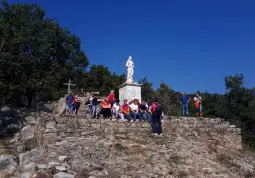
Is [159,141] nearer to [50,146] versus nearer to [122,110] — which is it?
[122,110]

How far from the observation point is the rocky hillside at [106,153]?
7262 mm

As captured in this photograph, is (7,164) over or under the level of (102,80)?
under

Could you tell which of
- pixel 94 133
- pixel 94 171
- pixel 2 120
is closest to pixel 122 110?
pixel 94 133

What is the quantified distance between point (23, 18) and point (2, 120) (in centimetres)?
1643

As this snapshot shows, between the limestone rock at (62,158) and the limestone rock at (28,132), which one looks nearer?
the limestone rock at (62,158)

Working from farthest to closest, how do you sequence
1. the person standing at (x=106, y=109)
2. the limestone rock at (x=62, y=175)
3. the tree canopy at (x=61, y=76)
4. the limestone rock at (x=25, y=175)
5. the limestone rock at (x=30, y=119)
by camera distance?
the tree canopy at (x=61, y=76) → the limestone rock at (x=30, y=119) → the person standing at (x=106, y=109) → the limestone rock at (x=25, y=175) → the limestone rock at (x=62, y=175)

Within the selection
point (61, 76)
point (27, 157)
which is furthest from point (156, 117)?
point (61, 76)

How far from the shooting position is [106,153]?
843 cm

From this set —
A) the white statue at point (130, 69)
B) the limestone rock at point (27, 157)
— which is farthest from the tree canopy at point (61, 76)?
the limestone rock at point (27, 157)

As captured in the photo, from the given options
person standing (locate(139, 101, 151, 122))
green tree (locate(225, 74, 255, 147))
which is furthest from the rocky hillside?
green tree (locate(225, 74, 255, 147))

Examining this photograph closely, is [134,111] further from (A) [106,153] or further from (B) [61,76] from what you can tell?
(B) [61,76]

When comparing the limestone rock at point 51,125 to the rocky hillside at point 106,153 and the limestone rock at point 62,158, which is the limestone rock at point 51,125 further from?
the limestone rock at point 62,158

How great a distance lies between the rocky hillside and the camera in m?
7.26

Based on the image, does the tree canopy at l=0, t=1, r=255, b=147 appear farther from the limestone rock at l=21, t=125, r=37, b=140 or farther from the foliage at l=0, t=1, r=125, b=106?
the limestone rock at l=21, t=125, r=37, b=140
